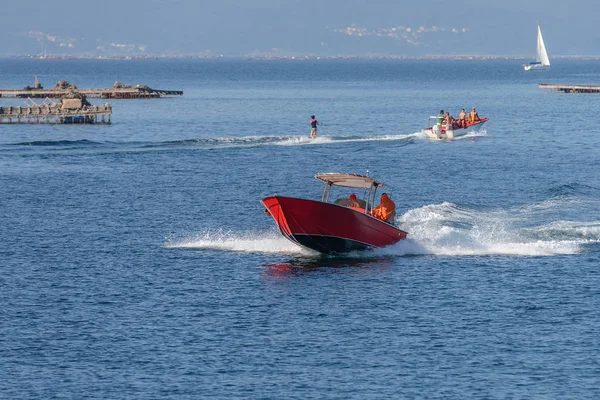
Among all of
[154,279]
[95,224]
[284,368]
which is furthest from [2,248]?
[284,368]

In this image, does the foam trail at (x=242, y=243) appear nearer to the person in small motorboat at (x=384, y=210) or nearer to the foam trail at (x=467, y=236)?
the foam trail at (x=467, y=236)

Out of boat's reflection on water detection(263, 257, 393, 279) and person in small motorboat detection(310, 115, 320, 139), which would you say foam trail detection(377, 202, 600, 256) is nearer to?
boat's reflection on water detection(263, 257, 393, 279)

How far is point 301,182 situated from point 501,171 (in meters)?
15.1

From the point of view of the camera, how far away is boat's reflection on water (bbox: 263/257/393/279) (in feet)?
146

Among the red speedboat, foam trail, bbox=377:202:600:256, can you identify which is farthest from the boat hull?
foam trail, bbox=377:202:600:256

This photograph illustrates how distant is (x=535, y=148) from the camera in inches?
3735

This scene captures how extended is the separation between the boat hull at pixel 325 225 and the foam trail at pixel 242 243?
2.00 meters

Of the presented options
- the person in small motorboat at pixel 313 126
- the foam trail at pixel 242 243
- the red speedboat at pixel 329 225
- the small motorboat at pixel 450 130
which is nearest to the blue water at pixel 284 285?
the foam trail at pixel 242 243

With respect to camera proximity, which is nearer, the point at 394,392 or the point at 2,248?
the point at 394,392

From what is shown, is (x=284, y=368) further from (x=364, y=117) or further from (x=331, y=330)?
(x=364, y=117)

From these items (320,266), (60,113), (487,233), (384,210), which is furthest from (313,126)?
(320,266)

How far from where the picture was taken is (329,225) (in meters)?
45.6

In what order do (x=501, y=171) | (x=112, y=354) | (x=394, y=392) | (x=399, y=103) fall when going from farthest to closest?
(x=399, y=103) < (x=501, y=171) < (x=112, y=354) < (x=394, y=392)

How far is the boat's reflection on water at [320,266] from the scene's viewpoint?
44594 millimetres
